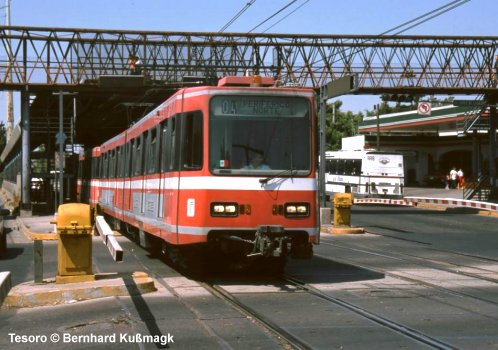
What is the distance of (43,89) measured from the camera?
42.0 m

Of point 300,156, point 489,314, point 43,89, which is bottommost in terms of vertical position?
point 489,314

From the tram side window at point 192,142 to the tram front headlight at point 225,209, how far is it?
0.64m

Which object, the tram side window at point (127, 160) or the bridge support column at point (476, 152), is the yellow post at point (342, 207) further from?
the bridge support column at point (476, 152)

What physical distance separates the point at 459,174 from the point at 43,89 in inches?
1428

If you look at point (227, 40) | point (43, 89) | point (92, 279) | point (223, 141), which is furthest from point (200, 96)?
point (227, 40)

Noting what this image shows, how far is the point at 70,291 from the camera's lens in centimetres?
1086

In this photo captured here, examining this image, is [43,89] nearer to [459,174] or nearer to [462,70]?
[462,70]

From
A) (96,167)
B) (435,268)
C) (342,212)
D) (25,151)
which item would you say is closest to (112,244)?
(435,268)

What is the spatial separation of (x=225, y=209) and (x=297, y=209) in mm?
1106

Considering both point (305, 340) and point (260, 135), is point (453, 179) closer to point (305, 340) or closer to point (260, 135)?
point (260, 135)

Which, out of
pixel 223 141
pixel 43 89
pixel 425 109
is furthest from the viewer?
pixel 425 109

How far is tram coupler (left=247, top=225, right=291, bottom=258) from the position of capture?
40.2ft

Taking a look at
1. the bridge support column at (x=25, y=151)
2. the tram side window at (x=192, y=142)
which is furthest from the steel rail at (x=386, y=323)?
the bridge support column at (x=25, y=151)

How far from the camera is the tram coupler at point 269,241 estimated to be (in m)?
12.3
